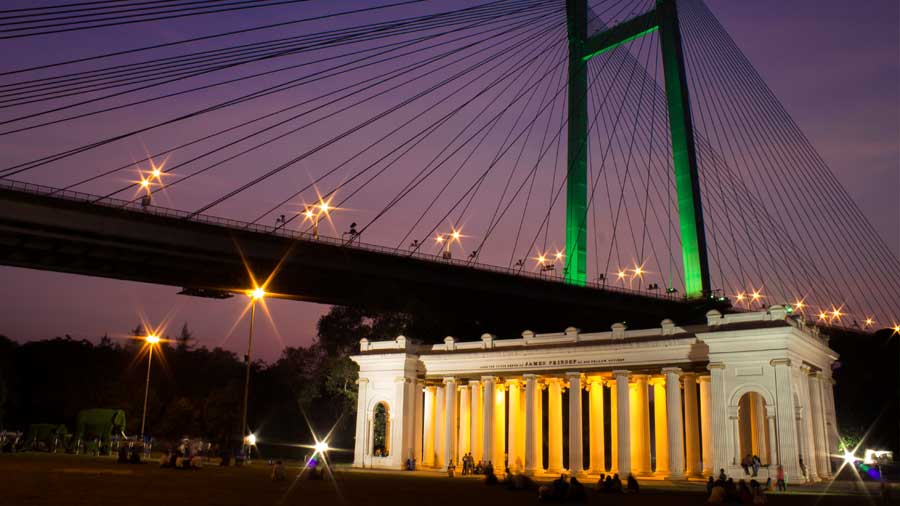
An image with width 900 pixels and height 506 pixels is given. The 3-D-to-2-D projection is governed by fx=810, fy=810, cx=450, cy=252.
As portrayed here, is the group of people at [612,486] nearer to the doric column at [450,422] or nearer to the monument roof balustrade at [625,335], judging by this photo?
the monument roof balustrade at [625,335]

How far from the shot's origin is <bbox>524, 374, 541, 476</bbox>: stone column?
5150 cm

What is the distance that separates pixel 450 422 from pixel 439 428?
2340 millimetres

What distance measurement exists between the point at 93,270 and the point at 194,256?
28.8ft

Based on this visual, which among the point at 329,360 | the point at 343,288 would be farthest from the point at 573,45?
the point at 329,360

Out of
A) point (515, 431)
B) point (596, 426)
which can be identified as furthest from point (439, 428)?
point (596, 426)

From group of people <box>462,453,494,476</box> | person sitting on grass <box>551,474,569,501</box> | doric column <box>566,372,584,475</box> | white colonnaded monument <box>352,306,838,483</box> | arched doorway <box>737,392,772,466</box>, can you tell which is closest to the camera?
person sitting on grass <box>551,474,569,501</box>

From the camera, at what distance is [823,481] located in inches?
1692

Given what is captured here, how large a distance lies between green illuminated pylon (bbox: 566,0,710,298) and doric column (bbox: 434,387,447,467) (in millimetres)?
21534

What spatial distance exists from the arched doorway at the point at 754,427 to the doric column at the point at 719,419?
2.56 m

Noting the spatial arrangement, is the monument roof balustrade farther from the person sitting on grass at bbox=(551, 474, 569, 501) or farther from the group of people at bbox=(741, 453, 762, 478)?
the person sitting on grass at bbox=(551, 474, 569, 501)

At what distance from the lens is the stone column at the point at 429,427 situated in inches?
2277

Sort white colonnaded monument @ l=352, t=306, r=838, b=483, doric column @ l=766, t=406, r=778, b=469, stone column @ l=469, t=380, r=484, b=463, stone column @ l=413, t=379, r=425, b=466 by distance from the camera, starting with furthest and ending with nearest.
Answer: stone column @ l=413, t=379, r=425, b=466 → stone column @ l=469, t=380, r=484, b=463 → white colonnaded monument @ l=352, t=306, r=838, b=483 → doric column @ l=766, t=406, r=778, b=469

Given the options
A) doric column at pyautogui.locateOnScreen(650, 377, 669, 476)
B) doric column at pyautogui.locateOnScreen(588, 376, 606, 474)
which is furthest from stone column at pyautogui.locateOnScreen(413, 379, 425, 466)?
doric column at pyautogui.locateOnScreen(650, 377, 669, 476)

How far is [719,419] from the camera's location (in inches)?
1703
